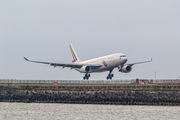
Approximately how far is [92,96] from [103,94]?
1875 millimetres

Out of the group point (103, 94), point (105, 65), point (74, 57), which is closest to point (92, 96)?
point (103, 94)

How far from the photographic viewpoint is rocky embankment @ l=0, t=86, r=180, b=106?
2314 inches

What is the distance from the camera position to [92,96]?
61.8m

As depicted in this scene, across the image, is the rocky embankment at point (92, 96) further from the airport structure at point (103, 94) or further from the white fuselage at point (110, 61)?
the white fuselage at point (110, 61)

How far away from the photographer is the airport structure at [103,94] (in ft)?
194

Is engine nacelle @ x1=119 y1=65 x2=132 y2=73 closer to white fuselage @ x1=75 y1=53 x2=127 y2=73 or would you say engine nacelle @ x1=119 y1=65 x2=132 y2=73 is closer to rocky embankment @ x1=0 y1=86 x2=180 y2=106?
white fuselage @ x1=75 y1=53 x2=127 y2=73

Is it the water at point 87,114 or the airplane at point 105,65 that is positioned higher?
the airplane at point 105,65

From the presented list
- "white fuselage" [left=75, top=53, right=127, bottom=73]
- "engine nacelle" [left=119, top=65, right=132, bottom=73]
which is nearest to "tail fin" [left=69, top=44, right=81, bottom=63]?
"white fuselage" [left=75, top=53, right=127, bottom=73]

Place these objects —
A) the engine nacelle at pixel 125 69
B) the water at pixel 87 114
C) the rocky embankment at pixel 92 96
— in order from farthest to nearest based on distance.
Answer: the engine nacelle at pixel 125 69, the rocky embankment at pixel 92 96, the water at pixel 87 114

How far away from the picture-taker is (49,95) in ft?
212

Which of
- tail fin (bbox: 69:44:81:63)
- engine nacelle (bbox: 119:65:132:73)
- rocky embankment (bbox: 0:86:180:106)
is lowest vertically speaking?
rocky embankment (bbox: 0:86:180:106)

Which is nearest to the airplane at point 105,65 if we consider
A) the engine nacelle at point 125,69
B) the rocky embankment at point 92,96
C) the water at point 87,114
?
the engine nacelle at point 125,69

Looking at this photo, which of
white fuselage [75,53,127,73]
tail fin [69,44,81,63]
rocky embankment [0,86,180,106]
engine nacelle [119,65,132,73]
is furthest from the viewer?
tail fin [69,44,81,63]

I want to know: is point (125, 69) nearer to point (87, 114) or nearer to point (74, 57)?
A: point (74, 57)
